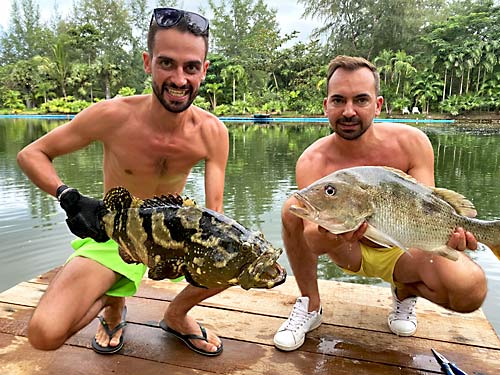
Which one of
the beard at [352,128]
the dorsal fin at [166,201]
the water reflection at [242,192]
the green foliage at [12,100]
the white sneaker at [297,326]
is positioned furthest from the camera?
the green foliage at [12,100]

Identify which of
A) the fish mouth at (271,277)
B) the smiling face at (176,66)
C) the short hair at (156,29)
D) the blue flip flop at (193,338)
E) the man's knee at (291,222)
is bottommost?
the blue flip flop at (193,338)

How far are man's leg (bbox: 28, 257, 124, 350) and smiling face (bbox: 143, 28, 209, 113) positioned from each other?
3.92ft

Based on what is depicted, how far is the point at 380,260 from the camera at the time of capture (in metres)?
3.13

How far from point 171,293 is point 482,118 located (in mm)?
36394

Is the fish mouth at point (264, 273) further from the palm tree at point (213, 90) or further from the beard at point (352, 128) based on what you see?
the palm tree at point (213, 90)

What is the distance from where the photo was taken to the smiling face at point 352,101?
125 inches

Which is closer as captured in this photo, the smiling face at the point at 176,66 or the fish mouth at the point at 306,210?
the fish mouth at the point at 306,210

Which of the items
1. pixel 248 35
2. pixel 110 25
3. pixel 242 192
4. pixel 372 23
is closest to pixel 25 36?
pixel 110 25

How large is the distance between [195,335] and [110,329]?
0.58 metres

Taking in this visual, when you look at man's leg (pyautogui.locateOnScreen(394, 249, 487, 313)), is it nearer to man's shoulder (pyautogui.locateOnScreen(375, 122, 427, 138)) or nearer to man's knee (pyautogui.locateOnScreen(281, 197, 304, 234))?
man's knee (pyautogui.locateOnScreen(281, 197, 304, 234))

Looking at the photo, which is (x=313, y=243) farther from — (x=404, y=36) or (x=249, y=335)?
(x=404, y=36)

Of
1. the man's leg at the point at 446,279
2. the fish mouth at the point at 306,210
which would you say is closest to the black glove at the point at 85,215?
the fish mouth at the point at 306,210

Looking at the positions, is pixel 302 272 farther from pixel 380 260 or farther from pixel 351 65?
pixel 351 65

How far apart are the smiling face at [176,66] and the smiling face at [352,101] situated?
100 cm
